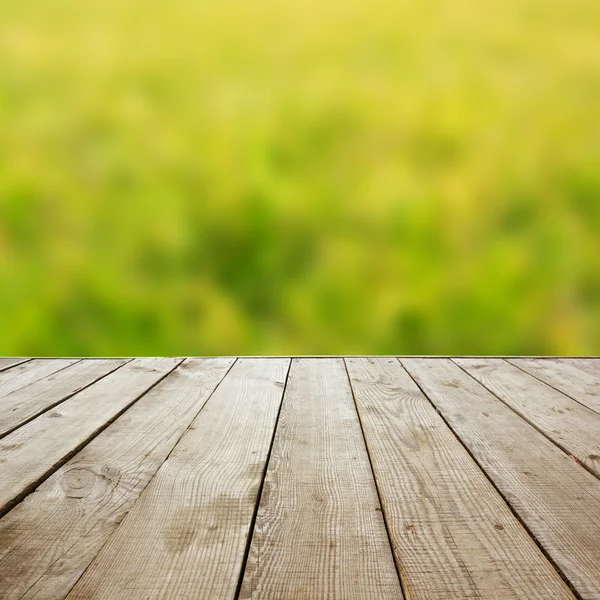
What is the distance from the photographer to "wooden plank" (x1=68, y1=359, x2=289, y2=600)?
2.12ft

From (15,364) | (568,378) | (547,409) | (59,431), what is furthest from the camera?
(15,364)

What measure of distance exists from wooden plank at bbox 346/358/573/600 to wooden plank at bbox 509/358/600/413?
0.45 meters

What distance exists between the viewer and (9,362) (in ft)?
6.13

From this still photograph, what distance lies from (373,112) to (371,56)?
19cm

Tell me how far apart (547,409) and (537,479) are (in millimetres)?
434

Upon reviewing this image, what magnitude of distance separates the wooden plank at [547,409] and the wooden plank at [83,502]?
0.69 meters

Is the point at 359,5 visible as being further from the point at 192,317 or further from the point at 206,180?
the point at 192,317

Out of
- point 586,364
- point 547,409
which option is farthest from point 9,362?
point 586,364

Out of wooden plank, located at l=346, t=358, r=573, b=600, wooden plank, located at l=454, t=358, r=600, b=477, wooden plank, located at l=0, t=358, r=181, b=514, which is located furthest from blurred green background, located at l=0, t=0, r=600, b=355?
wooden plank, located at l=346, t=358, r=573, b=600

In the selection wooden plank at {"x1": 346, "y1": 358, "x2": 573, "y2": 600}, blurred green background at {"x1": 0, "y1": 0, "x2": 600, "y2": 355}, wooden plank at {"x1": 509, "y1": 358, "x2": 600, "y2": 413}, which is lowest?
wooden plank at {"x1": 346, "y1": 358, "x2": 573, "y2": 600}

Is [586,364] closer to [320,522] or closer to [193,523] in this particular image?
[320,522]

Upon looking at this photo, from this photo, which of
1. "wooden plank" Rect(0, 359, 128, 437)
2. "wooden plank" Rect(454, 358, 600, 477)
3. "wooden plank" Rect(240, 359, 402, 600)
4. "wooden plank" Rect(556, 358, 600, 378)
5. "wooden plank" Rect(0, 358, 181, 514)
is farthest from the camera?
"wooden plank" Rect(556, 358, 600, 378)

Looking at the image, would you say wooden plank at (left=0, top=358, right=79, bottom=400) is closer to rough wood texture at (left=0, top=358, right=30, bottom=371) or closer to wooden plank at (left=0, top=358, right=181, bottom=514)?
rough wood texture at (left=0, top=358, right=30, bottom=371)

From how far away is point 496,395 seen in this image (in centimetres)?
143
